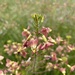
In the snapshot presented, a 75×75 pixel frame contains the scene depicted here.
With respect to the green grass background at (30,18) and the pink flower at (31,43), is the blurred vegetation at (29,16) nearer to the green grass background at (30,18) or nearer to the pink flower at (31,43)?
the green grass background at (30,18)

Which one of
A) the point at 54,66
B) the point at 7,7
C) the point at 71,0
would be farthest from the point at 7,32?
the point at 54,66

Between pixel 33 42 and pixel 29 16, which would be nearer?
pixel 33 42

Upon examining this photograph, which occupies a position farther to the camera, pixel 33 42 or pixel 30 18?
pixel 30 18

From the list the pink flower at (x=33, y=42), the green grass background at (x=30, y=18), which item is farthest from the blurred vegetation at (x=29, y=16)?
the pink flower at (x=33, y=42)

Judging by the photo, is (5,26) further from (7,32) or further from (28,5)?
(28,5)

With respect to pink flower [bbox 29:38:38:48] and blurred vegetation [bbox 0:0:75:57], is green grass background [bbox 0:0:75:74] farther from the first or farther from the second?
pink flower [bbox 29:38:38:48]

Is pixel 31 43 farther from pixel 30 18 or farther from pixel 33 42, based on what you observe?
pixel 30 18

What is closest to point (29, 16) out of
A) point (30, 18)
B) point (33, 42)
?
point (30, 18)

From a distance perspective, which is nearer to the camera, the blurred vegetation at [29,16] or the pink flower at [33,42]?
the pink flower at [33,42]

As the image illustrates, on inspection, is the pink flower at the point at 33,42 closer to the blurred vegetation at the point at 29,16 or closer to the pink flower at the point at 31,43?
the pink flower at the point at 31,43

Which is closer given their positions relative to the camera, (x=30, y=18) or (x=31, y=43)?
(x=31, y=43)

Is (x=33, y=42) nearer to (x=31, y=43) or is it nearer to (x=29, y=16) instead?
(x=31, y=43)

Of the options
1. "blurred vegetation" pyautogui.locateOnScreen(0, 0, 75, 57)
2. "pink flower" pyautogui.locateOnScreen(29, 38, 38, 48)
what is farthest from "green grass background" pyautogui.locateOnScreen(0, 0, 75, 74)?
"pink flower" pyautogui.locateOnScreen(29, 38, 38, 48)
